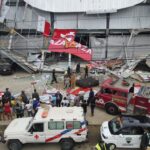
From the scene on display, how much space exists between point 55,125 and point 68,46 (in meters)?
14.3

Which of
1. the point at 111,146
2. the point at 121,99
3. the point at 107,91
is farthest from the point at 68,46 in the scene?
the point at 111,146

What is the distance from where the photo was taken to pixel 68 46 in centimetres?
3381

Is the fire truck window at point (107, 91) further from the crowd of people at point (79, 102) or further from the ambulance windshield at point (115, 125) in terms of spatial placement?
the ambulance windshield at point (115, 125)

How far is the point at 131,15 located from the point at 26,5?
30.7 feet

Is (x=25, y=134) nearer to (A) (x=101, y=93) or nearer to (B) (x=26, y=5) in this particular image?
(A) (x=101, y=93)

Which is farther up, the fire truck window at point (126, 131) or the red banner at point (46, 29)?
the red banner at point (46, 29)

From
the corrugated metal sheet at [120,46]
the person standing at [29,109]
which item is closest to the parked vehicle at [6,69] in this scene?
the corrugated metal sheet at [120,46]

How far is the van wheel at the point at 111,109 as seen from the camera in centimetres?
2498

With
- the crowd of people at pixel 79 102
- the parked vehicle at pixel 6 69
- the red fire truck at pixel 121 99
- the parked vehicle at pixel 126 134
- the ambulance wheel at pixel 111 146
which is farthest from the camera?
the parked vehicle at pixel 6 69

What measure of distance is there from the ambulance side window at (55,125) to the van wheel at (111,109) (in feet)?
18.4

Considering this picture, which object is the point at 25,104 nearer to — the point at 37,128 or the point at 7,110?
the point at 7,110

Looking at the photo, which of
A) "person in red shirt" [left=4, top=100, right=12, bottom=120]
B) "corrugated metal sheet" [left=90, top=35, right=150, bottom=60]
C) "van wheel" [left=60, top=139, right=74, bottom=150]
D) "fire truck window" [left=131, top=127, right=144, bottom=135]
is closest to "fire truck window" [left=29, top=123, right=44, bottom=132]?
"van wheel" [left=60, top=139, right=74, bottom=150]

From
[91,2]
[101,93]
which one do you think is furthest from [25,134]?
[91,2]

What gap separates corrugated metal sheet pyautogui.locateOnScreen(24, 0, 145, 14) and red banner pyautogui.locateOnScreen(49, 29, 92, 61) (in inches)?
90.6
